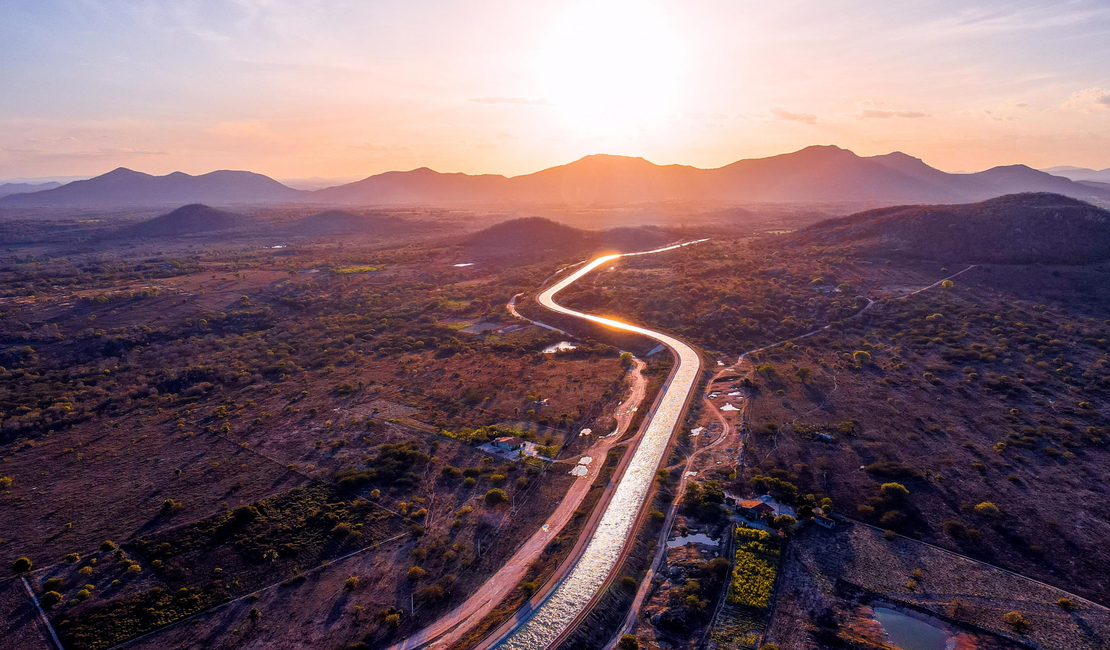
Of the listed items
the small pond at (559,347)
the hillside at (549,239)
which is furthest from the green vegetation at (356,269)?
the small pond at (559,347)

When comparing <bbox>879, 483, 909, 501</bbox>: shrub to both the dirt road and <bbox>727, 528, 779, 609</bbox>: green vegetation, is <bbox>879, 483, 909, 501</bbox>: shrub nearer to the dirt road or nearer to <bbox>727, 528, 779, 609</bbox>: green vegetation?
<bbox>727, 528, 779, 609</bbox>: green vegetation

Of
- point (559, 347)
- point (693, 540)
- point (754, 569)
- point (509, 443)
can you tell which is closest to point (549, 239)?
point (559, 347)

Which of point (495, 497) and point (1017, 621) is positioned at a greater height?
point (495, 497)

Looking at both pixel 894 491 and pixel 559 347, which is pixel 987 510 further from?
pixel 559 347

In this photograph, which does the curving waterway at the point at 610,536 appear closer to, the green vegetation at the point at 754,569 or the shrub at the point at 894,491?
the green vegetation at the point at 754,569

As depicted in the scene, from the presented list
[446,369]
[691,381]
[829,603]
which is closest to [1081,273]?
[691,381]

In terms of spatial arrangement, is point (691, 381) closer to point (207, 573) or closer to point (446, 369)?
point (446, 369)

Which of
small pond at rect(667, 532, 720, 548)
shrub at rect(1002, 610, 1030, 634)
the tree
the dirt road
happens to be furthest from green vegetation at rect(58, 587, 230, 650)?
shrub at rect(1002, 610, 1030, 634)
